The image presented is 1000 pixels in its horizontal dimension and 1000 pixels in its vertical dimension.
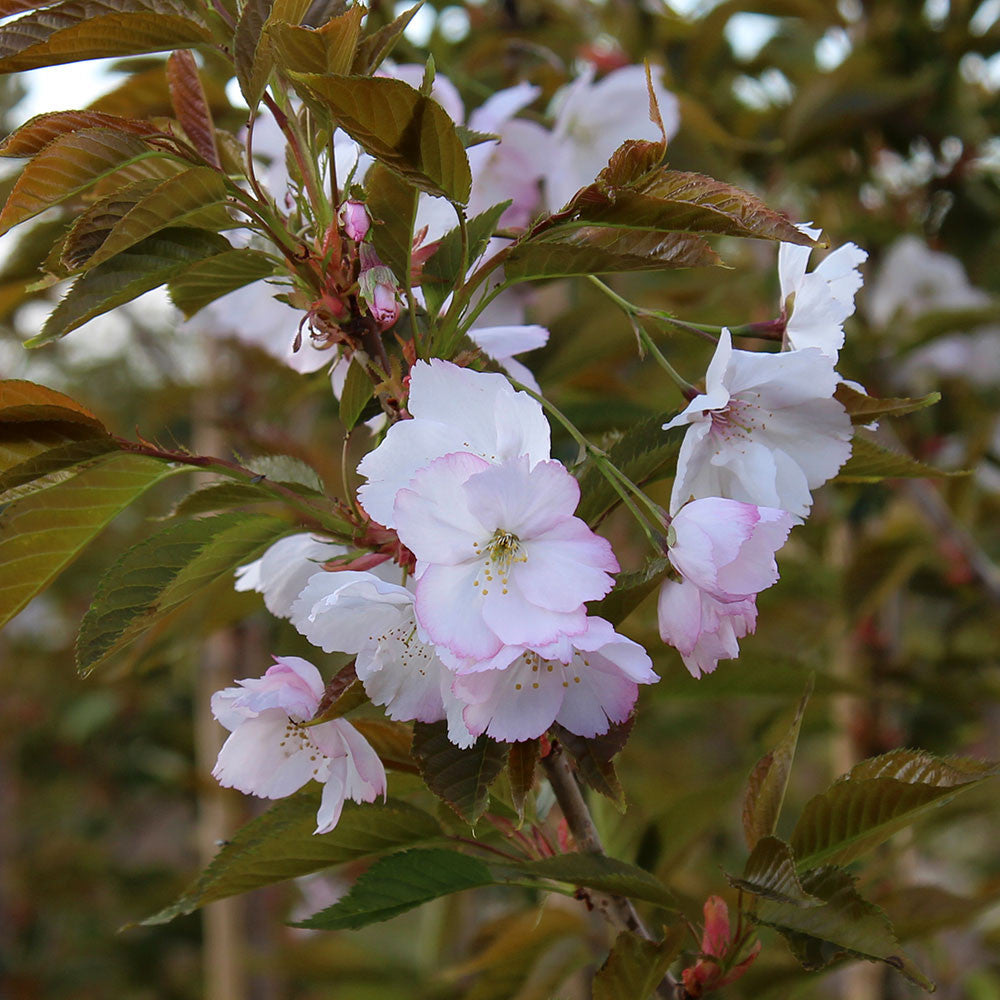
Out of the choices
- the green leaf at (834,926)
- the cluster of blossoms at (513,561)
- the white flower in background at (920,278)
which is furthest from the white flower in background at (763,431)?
the white flower in background at (920,278)

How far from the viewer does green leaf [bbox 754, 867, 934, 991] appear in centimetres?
53

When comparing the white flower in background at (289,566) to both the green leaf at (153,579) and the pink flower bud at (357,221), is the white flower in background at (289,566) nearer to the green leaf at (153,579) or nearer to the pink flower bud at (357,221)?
the green leaf at (153,579)

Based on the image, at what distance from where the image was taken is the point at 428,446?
54cm

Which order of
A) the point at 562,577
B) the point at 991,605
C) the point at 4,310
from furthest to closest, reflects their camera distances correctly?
the point at 991,605
the point at 4,310
the point at 562,577

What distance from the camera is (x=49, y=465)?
0.57 m

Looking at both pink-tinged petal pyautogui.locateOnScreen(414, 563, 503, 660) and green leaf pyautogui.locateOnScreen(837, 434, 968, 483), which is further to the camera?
green leaf pyautogui.locateOnScreen(837, 434, 968, 483)

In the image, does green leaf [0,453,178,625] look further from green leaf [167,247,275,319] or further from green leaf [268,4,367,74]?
green leaf [268,4,367,74]

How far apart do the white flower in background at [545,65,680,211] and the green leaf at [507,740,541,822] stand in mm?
586

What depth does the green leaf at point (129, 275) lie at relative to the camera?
0.57 metres

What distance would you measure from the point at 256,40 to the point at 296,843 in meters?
0.48

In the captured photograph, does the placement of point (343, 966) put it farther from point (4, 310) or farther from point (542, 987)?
point (4, 310)

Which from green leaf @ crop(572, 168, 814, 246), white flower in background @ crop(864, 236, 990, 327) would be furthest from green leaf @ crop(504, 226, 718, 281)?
white flower in background @ crop(864, 236, 990, 327)

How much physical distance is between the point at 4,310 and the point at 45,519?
2.03 feet

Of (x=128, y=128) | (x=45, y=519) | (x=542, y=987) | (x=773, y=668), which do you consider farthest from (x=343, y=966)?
(x=128, y=128)
